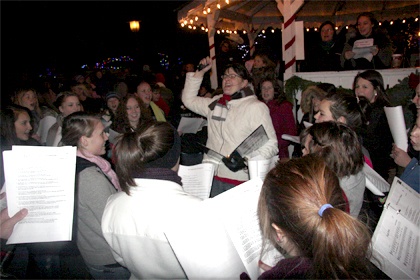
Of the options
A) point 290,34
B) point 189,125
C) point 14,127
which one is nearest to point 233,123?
point 189,125

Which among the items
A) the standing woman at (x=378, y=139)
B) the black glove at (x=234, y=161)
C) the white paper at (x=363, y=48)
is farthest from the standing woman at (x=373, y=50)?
the black glove at (x=234, y=161)

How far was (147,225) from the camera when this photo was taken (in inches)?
64.7

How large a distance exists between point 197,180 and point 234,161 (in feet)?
2.39

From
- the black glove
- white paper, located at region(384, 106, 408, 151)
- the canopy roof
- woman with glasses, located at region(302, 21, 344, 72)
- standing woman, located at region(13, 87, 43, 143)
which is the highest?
the canopy roof

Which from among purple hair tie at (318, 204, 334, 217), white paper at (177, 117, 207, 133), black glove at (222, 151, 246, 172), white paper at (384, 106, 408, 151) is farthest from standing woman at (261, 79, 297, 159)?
purple hair tie at (318, 204, 334, 217)

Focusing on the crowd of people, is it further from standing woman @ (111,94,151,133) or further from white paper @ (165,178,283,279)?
white paper @ (165,178,283,279)

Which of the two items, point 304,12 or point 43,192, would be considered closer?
point 43,192

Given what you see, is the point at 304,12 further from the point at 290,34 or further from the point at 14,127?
the point at 14,127

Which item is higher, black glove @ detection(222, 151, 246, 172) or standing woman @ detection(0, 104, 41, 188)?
standing woman @ detection(0, 104, 41, 188)

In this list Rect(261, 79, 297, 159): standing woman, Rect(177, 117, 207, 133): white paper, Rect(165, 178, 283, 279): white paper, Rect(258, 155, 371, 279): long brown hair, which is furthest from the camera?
Rect(261, 79, 297, 159): standing woman

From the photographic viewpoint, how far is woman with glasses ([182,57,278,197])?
3256 millimetres

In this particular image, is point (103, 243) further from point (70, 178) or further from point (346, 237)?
point (346, 237)

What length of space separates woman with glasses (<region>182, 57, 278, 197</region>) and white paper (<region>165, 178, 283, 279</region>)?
169 cm

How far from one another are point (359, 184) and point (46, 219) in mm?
1766
